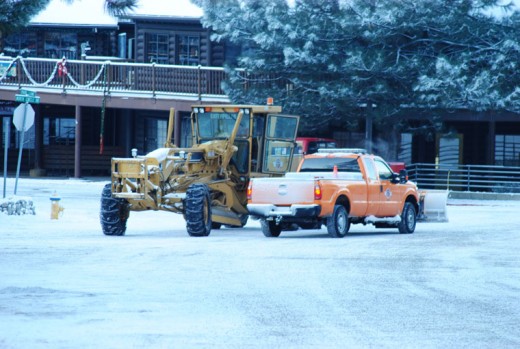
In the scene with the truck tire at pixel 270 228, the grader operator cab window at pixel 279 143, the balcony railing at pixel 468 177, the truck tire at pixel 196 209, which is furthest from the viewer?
the balcony railing at pixel 468 177

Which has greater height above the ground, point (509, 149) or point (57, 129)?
point (57, 129)

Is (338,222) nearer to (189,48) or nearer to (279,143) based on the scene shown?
Answer: (279,143)

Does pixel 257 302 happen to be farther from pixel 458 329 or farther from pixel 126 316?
pixel 458 329

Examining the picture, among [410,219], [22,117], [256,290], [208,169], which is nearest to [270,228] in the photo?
[208,169]

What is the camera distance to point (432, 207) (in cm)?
2530

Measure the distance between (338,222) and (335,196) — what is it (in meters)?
0.55

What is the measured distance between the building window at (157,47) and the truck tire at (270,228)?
23369mm

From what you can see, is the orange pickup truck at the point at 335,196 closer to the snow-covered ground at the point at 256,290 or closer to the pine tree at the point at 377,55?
the snow-covered ground at the point at 256,290

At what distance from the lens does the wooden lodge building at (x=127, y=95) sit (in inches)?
1620

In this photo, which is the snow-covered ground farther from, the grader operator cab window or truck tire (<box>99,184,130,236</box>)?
the grader operator cab window

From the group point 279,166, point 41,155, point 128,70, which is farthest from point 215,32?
point 279,166

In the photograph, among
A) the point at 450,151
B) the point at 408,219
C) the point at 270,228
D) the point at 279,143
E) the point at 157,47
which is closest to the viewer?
the point at 270,228

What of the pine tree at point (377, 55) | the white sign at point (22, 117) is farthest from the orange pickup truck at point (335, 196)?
the pine tree at point (377, 55)

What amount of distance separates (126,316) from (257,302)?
1671mm
